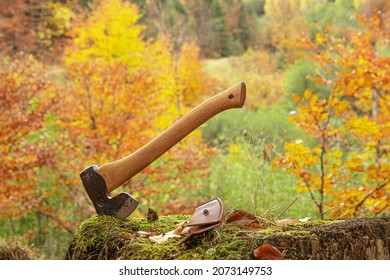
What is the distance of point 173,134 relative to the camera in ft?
9.77

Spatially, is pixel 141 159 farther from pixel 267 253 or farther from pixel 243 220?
pixel 267 253

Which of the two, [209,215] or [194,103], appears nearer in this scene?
[209,215]

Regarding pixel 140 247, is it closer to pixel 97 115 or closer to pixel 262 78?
pixel 97 115

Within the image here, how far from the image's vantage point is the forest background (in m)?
5.79

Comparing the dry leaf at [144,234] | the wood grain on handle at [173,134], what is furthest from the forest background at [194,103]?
the dry leaf at [144,234]

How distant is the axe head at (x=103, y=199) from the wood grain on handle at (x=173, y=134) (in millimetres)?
35

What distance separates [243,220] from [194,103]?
1723 centimetres

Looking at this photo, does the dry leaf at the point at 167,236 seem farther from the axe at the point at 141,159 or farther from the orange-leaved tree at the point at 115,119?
the orange-leaved tree at the point at 115,119

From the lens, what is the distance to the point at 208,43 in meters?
27.0

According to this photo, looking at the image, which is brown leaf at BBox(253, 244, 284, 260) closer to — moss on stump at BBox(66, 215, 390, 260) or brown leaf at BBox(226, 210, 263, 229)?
moss on stump at BBox(66, 215, 390, 260)

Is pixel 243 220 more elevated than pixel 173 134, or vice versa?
pixel 173 134

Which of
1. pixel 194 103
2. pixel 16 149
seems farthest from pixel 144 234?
pixel 194 103

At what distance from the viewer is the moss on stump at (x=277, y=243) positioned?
244 cm

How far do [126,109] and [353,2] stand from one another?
61.3 ft
